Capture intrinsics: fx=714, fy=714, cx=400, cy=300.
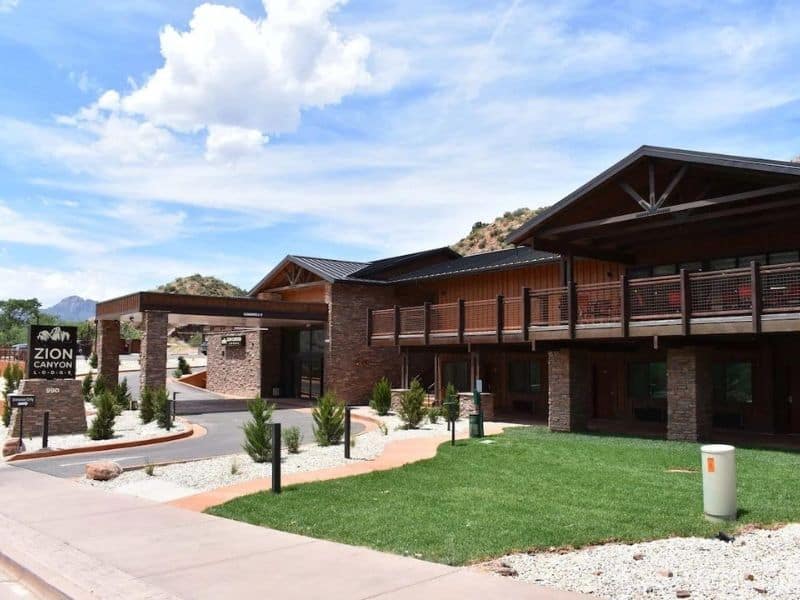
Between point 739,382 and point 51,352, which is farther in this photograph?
point 51,352

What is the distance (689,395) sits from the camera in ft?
56.6

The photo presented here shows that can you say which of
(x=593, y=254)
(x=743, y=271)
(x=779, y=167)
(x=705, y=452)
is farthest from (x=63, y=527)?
(x=593, y=254)

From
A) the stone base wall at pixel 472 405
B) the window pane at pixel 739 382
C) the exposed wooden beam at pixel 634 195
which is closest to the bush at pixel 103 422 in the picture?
the stone base wall at pixel 472 405

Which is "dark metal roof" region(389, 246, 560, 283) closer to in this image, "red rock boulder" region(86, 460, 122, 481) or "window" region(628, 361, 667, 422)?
"window" region(628, 361, 667, 422)

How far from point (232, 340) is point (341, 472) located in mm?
26671

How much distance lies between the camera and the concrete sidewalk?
253 inches

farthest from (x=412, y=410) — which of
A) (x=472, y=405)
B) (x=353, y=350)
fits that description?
(x=353, y=350)

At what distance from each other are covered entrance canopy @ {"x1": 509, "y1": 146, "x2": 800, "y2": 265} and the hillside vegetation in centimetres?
5632

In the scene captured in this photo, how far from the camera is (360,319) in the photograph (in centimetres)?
3209

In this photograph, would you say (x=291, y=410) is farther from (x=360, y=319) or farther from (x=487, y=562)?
(x=487, y=562)

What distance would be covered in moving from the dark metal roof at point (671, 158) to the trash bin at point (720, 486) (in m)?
8.88

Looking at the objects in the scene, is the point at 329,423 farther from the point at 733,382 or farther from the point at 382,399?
the point at 733,382

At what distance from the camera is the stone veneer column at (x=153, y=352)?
89.5 feet

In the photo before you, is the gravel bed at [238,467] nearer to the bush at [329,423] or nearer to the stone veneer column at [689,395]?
the bush at [329,423]
